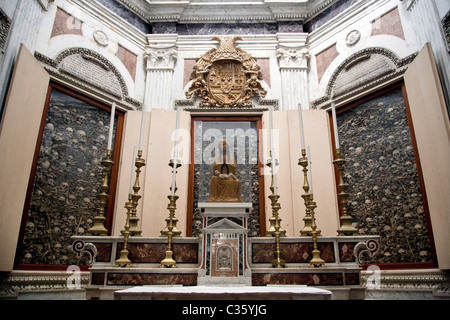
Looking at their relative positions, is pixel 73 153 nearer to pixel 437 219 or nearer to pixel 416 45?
pixel 437 219

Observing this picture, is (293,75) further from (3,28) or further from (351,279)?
(3,28)

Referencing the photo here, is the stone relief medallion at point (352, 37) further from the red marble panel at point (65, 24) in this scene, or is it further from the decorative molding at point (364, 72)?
the red marble panel at point (65, 24)

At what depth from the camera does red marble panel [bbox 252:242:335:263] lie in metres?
2.96

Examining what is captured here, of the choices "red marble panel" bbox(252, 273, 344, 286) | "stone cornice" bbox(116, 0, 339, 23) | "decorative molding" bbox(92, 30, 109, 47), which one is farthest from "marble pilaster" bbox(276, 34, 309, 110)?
"red marble panel" bbox(252, 273, 344, 286)

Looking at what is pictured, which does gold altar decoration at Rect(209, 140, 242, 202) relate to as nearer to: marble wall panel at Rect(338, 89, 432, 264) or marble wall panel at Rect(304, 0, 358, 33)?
marble wall panel at Rect(338, 89, 432, 264)

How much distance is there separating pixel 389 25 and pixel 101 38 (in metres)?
5.79

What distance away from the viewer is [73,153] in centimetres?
541

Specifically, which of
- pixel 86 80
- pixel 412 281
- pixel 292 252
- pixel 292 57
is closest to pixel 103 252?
pixel 292 252

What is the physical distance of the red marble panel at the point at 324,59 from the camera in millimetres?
6621

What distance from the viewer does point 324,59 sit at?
6.79 m

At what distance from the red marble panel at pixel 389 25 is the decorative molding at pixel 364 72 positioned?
1.11ft

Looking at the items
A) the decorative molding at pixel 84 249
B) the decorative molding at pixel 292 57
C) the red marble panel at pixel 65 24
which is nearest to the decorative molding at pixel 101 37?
the red marble panel at pixel 65 24
